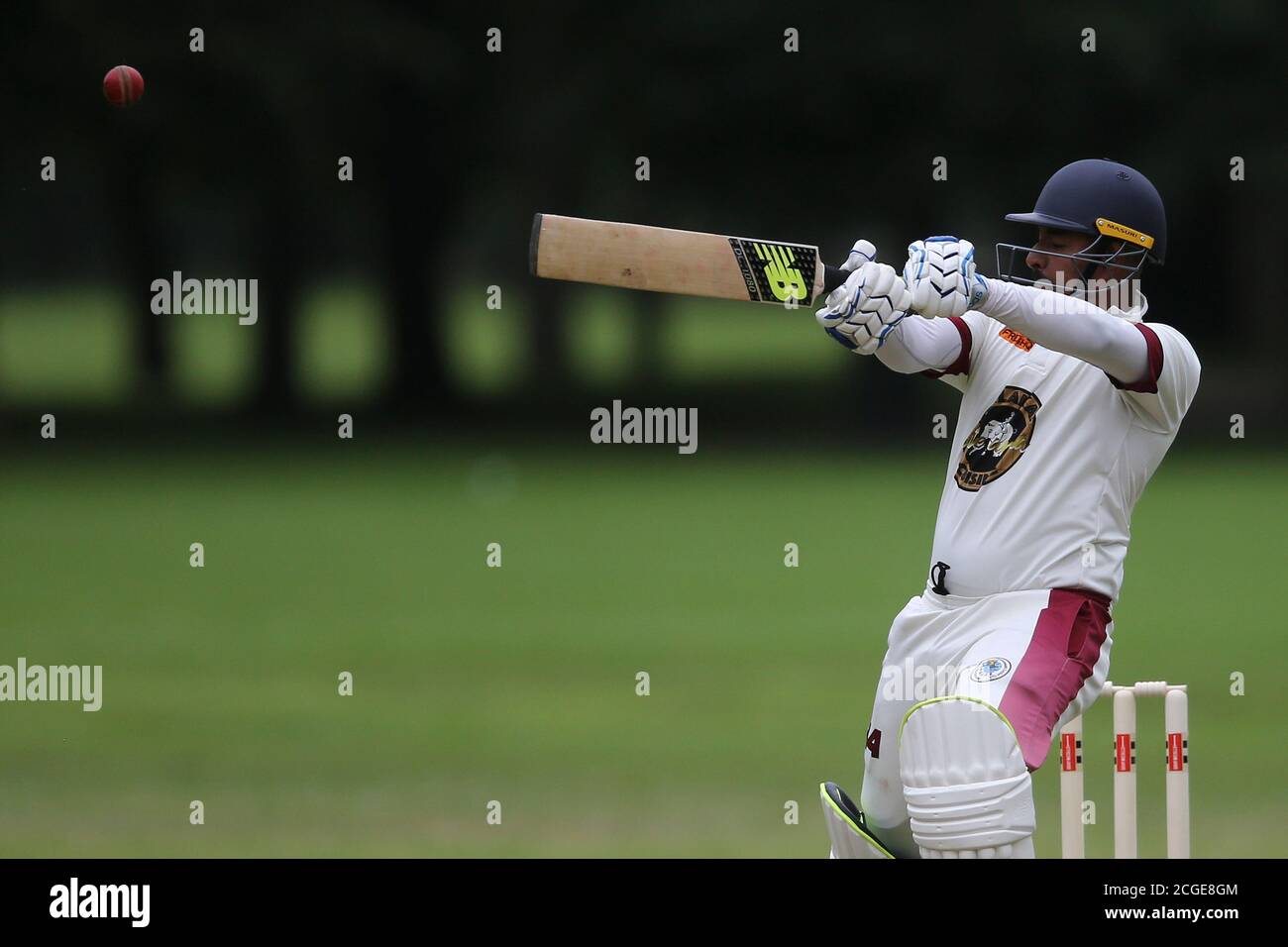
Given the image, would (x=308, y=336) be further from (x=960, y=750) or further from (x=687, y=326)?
(x=960, y=750)

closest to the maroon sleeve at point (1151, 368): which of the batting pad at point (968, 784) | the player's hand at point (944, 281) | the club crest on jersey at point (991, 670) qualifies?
the player's hand at point (944, 281)

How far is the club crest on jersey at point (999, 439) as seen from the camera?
4621mm

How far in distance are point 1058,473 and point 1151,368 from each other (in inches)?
12.5

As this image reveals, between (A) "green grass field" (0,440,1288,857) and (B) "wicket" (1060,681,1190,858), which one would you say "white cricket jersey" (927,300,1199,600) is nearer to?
(B) "wicket" (1060,681,1190,858)

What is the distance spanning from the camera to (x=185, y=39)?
22.8 m

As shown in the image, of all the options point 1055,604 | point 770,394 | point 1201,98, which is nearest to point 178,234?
point 770,394

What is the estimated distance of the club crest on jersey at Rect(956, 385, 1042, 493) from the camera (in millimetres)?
4621

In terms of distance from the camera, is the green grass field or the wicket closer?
the wicket

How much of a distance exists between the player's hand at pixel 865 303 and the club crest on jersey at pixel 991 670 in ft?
2.42

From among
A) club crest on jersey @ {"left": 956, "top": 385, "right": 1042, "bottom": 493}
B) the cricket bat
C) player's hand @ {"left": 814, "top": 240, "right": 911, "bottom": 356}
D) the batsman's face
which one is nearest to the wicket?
club crest on jersey @ {"left": 956, "top": 385, "right": 1042, "bottom": 493}

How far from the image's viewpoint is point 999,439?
4668 mm

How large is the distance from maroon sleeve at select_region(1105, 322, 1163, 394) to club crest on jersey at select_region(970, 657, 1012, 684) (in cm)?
68

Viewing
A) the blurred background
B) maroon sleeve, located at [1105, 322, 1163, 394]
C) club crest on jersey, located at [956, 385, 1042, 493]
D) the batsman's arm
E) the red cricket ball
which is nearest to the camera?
the batsman's arm

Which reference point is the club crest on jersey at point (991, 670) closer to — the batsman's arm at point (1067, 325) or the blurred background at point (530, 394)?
the batsman's arm at point (1067, 325)
